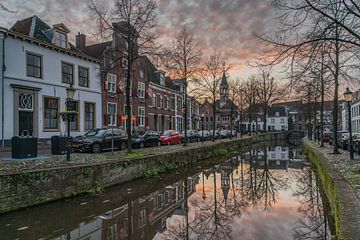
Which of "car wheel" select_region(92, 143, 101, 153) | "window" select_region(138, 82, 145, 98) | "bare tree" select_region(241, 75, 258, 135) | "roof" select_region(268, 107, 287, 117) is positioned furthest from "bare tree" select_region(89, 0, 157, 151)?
"roof" select_region(268, 107, 287, 117)

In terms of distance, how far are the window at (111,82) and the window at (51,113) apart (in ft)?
26.3

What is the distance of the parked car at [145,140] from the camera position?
26283 millimetres

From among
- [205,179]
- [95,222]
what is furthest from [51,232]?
[205,179]

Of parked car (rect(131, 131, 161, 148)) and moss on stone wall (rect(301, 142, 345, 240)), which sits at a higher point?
parked car (rect(131, 131, 161, 148))

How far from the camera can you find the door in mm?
22438

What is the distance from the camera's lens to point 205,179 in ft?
53.7

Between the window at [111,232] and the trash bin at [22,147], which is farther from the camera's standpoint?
the trash bin at [22,147]

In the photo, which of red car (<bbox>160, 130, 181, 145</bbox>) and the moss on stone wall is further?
red car (<bbox>160, 130, 181, 145</bbox>)

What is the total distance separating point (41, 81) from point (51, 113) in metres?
2.59

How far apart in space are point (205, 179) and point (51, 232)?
9669mm

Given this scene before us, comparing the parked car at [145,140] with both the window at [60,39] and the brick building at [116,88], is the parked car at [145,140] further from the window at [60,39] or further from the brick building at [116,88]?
the window at [60,39]

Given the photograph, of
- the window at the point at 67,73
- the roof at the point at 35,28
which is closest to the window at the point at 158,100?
the window at the point at 67,73

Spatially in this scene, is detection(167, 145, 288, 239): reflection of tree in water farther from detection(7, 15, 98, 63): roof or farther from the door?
detection(7, 15, 98, 63): roof

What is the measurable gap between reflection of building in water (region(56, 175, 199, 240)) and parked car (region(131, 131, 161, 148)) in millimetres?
13942
